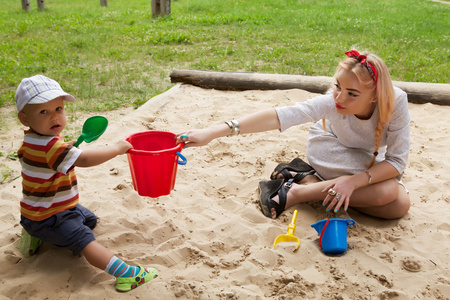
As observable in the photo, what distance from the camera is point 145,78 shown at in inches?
209

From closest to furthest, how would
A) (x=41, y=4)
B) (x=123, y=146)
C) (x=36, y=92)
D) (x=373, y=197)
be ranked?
(x=36, y=92), (x=123, y=146), (x=373, y=197), (x=41, y=4)

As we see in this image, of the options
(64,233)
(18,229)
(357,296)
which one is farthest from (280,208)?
(18,229)

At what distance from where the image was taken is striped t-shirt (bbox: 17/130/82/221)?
2057 mm

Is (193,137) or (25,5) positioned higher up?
(193,137)

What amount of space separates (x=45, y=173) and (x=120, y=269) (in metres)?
0.58

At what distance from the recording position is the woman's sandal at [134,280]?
Answer: 204cm

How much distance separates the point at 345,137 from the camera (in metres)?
2.74

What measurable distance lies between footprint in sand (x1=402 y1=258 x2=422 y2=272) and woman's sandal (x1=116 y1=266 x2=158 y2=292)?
4.31 ft

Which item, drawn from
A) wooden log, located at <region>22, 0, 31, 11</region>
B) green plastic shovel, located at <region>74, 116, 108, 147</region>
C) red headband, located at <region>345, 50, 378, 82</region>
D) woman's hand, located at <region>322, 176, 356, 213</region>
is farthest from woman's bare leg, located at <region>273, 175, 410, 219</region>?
wooden log, located at <region>22, 0, 31, 11</region>

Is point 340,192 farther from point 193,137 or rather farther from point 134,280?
point 134,280

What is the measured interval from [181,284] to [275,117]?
3.57 ft

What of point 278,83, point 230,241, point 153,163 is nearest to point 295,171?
point 230,241

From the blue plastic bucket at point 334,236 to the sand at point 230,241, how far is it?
2.0 inches

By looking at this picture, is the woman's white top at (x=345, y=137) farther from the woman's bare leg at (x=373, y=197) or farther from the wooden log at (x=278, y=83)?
the wooden log at (x=278, y=83)
